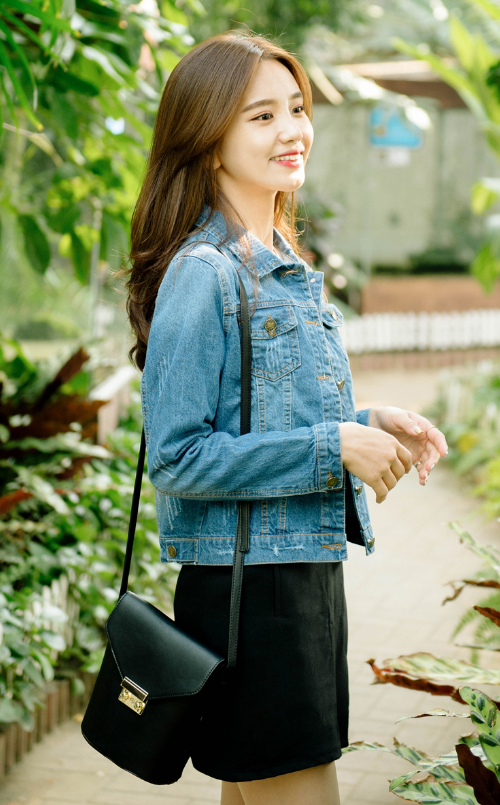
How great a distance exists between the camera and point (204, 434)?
1.53 meters

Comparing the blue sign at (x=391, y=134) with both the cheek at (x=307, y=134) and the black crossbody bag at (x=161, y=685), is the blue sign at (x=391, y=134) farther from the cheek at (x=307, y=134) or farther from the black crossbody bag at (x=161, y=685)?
the black crossbody bag at (x=161, y=685)

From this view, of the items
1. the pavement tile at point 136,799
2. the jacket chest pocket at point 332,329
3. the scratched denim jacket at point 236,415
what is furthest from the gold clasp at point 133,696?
the pavement tile at point 136,799

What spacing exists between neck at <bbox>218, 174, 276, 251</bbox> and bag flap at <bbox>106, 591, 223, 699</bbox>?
0.79m

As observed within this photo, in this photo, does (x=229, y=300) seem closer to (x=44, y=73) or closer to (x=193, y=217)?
(x=193, y=217)

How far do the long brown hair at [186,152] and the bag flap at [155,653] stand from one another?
0.55 metres

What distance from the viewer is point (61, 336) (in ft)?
16.2

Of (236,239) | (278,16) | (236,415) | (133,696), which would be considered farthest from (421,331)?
Result: (133,696)

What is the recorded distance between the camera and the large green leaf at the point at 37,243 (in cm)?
312

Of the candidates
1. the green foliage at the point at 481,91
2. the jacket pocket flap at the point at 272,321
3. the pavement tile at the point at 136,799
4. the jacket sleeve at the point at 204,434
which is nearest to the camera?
the jacket sleeve at the point at 204,434

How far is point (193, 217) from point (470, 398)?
7039 mm

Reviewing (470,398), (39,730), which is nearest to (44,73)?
(39,730)

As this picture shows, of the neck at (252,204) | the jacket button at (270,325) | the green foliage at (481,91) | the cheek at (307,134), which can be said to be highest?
the green foliage at (481,91)

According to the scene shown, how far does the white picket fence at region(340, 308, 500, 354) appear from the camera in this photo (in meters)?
12.5

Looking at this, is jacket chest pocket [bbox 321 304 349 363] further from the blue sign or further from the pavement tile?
the blue sign
